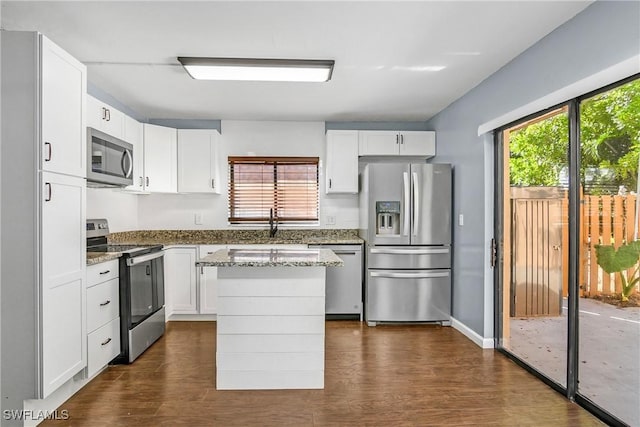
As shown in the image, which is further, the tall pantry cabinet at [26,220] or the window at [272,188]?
the window at [272,188]

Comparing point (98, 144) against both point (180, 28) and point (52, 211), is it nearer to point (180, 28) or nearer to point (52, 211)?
point (52, 211)

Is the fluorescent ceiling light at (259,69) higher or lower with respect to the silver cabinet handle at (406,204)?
higher

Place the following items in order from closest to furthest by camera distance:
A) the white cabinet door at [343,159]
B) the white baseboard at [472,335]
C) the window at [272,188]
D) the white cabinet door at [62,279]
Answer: the white cabinet door at [62,279], the white baseboard at [472,335], the white cabinet door at [343,159], the window at [272,188]

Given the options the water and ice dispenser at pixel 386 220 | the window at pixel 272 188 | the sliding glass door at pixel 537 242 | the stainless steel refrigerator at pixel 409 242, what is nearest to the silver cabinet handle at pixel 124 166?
the window at pixel 272 188

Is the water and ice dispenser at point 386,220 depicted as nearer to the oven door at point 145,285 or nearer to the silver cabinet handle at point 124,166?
the oven door at point 145,285

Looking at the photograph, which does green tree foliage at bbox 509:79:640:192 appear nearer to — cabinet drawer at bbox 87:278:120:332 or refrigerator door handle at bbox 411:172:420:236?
refrigerator door handle at bbox 411:172:420:236

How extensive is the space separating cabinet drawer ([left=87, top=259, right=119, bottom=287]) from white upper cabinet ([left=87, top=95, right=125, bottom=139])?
120 centimetres

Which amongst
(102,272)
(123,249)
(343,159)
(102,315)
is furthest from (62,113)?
(343,159)

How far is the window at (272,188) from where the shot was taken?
16.0 feet

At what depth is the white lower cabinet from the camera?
2627mm

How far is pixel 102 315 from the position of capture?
9.12ft

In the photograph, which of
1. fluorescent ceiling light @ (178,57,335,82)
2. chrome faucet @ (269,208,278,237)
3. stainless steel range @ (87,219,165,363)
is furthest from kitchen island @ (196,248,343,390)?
chrome faucet @ (269,208,278,237)

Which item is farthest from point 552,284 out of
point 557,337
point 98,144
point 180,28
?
point 98,144

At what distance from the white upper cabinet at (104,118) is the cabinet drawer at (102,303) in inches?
53.8
